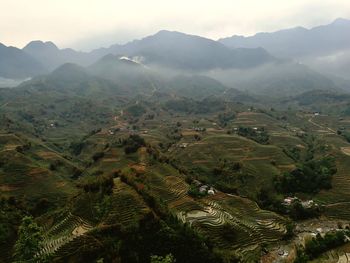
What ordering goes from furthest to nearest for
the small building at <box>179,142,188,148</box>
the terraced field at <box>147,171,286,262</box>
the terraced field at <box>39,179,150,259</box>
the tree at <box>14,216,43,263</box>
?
the small building at <box>179,142,188,148</box> → the terraced field at <box>147,171,286,262</box> → the terraced field at <box>39,179,150,259</box> → the tree at <box>14,216,43,263</box>

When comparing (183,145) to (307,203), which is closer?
(307,203)

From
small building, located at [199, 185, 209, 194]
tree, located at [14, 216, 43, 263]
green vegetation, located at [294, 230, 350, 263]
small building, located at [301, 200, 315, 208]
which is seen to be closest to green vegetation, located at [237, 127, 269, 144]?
small building, located at [301, 200, 315, 208]

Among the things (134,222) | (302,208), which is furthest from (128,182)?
(302,208)

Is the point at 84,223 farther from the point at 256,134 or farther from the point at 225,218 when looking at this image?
the point at 256,134

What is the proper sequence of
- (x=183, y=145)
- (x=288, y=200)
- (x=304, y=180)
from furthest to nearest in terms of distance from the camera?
(x=183, y=145)
(x=304, y=180)
(x=288, y=200)

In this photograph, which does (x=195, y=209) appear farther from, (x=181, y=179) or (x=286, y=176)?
(x=286, y=176)

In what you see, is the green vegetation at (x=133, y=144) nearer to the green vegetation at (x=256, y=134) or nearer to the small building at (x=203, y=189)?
the small building at (x=203, y=189)

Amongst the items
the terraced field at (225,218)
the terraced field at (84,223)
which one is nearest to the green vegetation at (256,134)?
the terraced field at (225,218)

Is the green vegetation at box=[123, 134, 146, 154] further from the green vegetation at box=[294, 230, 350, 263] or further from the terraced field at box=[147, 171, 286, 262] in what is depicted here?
the green vegetation at box=[294, 230, 350, 263]

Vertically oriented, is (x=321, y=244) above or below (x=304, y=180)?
above

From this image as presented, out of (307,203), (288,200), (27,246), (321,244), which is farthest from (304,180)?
(27,246)

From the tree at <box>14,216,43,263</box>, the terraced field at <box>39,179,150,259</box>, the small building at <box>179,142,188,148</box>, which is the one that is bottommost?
the small building at <box>179,142,188,148</box>
